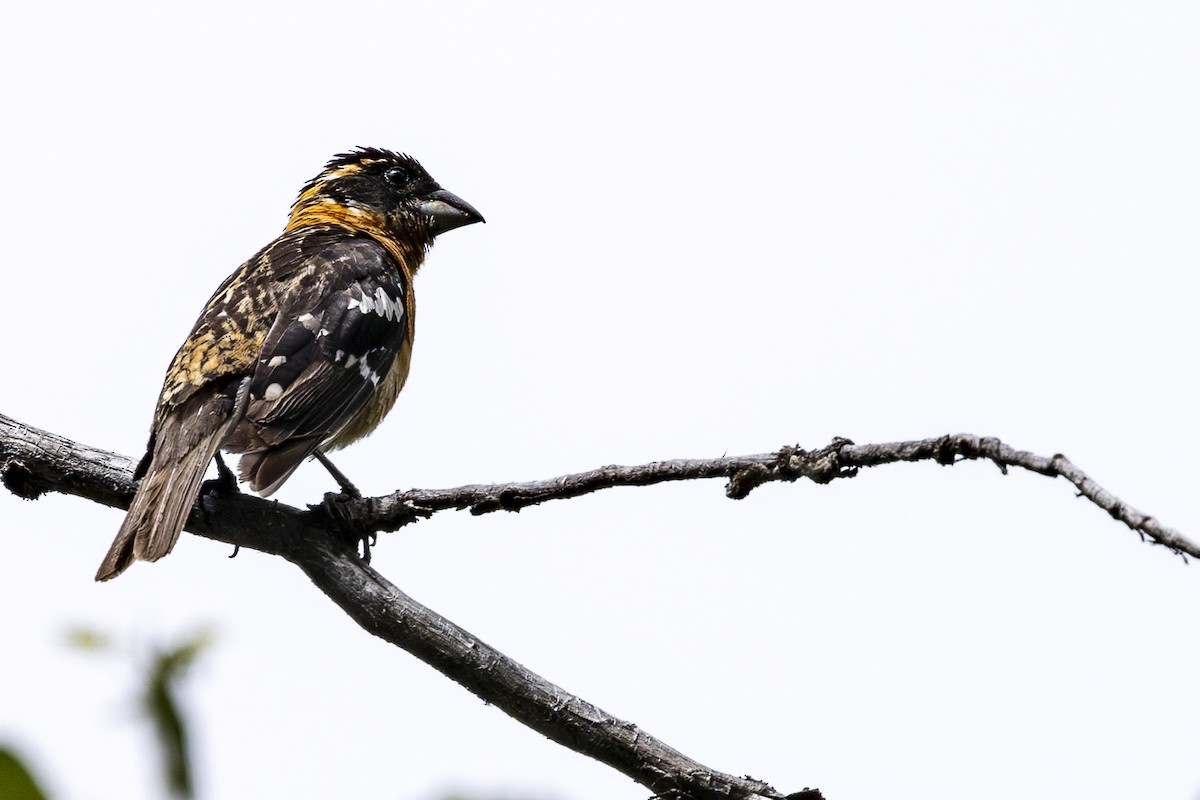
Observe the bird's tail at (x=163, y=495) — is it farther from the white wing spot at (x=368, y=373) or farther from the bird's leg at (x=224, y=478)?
the white wing spot at (x=368, y=373)

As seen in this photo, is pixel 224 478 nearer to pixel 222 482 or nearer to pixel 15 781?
pixel 222 482

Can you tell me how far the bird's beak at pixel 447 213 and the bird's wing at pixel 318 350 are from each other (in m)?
0.97

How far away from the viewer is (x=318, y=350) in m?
5.66

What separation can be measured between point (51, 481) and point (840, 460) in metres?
2.88

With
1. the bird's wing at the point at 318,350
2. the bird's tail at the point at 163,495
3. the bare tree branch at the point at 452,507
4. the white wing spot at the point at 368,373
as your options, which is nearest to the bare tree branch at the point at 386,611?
the bare tree branch at the point at 452,507

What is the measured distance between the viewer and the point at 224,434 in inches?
200

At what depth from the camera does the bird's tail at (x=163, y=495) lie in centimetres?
439

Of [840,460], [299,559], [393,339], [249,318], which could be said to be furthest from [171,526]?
[840,460]

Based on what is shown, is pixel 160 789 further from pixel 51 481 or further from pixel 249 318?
pixel 249 318

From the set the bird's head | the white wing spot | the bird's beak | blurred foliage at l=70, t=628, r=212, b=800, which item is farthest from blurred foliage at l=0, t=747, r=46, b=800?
the bird's beak

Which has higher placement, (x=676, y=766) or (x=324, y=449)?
(x=324, y=449)

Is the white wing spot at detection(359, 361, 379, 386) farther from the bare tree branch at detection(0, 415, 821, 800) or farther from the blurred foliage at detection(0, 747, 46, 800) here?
the blurred foliage at detection(0, 747, 46, 800)

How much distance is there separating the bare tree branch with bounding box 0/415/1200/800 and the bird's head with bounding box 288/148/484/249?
3201mm

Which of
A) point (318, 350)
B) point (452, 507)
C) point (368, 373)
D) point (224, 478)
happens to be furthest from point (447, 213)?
point (452, 507)
